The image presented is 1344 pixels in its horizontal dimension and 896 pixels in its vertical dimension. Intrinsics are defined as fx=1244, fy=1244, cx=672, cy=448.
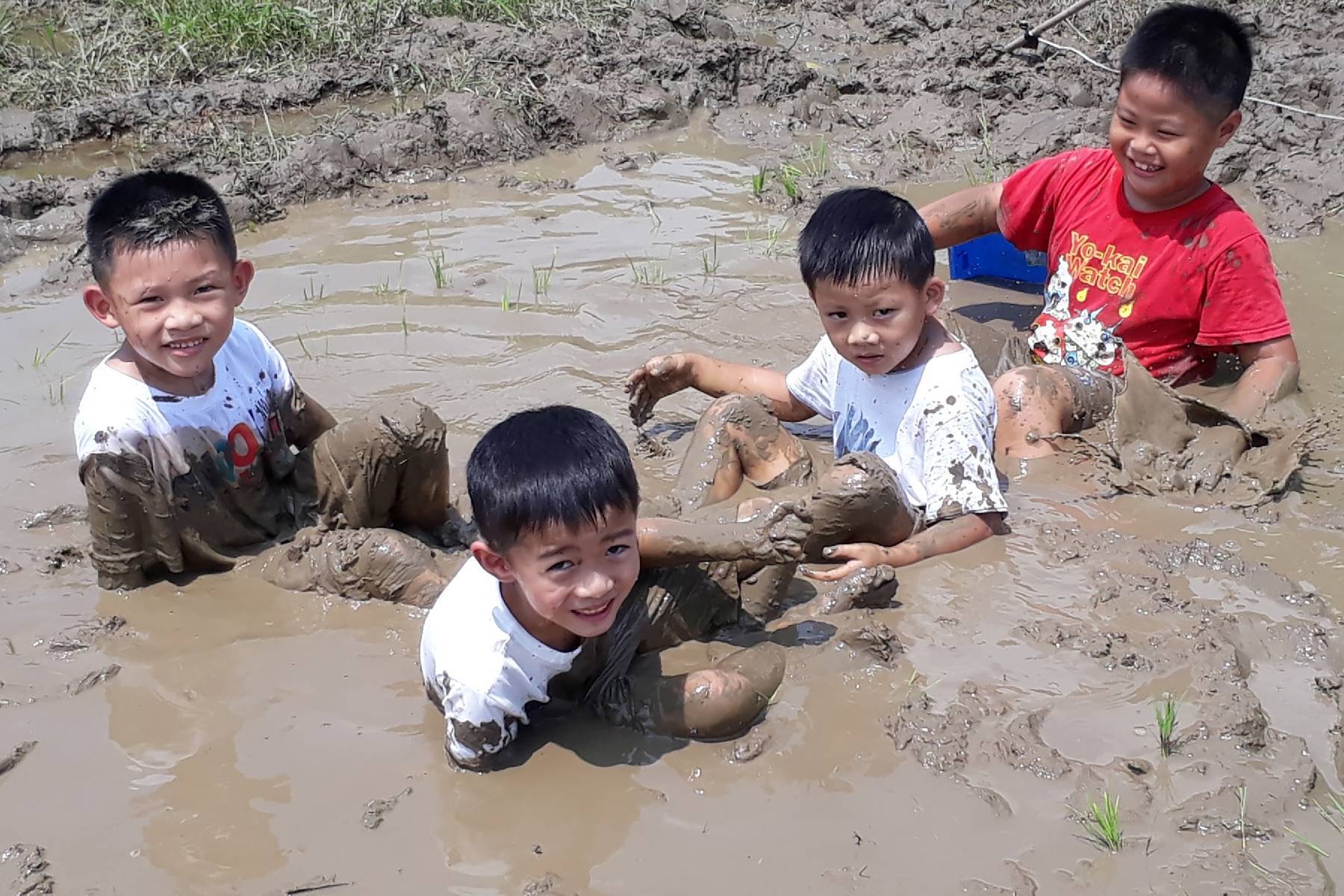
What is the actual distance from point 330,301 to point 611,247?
119 centimetres

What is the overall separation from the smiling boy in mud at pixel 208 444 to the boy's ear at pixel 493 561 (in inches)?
28.4

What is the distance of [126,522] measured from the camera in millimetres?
3031

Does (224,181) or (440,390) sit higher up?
(224,181)

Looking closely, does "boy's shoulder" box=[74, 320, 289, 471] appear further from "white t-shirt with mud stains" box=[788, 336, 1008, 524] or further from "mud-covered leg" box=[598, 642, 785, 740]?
"white t-shirt with mud stains" box=[788, 336, 1008, 524]

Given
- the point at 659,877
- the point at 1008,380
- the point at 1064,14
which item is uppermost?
the point at 1064,14

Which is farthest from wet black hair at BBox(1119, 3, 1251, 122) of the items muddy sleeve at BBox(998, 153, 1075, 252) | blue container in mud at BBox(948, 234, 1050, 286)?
blue container in mud at BBox(948, 234, 1050, 286)

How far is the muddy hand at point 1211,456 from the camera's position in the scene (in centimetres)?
346

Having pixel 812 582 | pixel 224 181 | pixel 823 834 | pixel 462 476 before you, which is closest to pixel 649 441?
pixel 462 476

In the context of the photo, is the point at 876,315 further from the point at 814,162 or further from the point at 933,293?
the point at 814,162

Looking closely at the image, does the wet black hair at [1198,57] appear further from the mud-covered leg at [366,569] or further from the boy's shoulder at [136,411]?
the boy's shoulder at [136,411]

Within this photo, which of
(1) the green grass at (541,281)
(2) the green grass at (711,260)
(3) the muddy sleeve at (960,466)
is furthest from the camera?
(2) the green grass at (711,260)

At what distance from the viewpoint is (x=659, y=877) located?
7.17 feet

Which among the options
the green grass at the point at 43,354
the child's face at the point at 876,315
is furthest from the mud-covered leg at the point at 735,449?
the green grass at the point at 43,354

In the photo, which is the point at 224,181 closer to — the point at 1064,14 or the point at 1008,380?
the point at 1008,380
